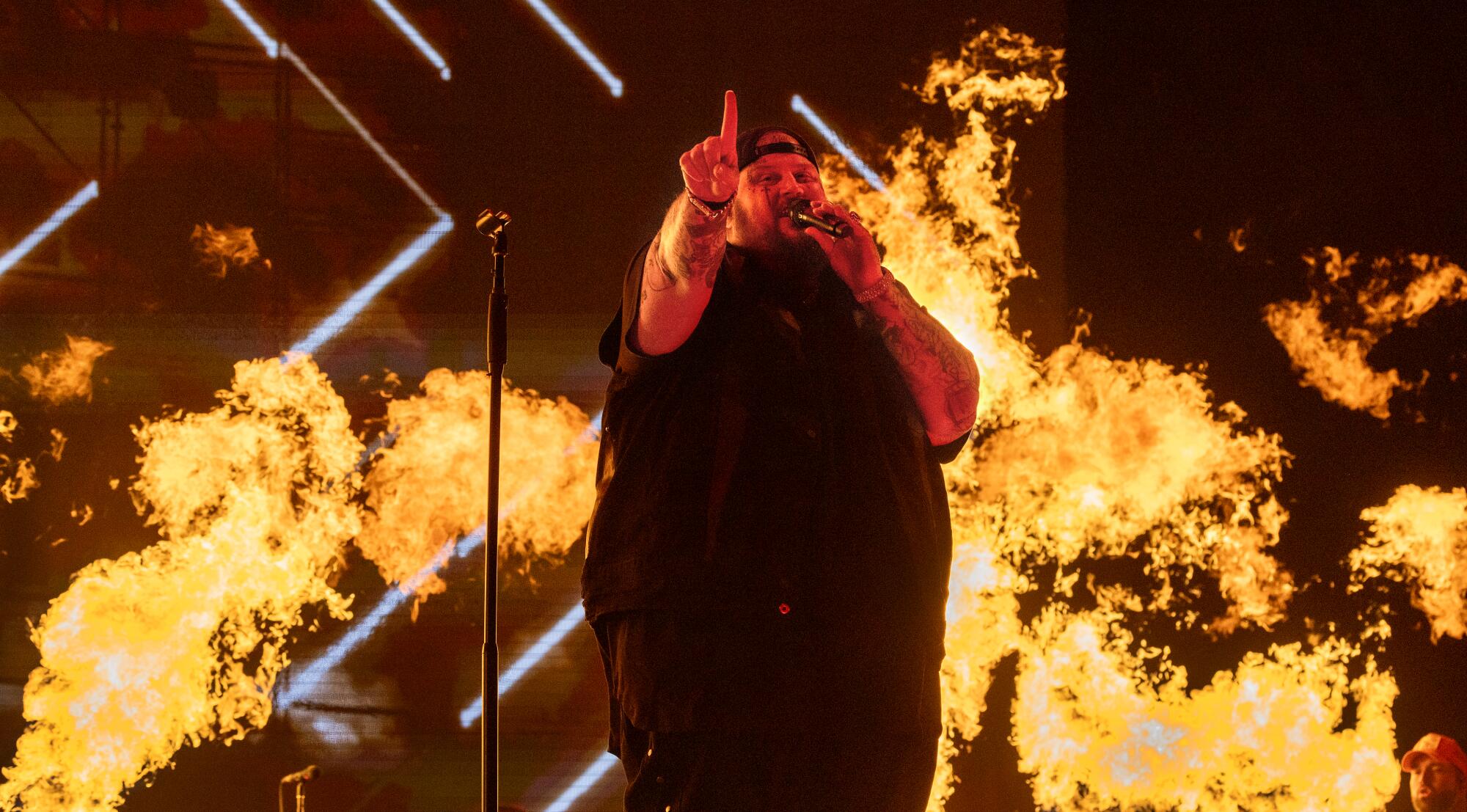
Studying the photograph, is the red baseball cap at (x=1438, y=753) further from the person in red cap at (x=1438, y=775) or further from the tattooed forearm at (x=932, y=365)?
the tattooed forearm at (x=932, y=365)

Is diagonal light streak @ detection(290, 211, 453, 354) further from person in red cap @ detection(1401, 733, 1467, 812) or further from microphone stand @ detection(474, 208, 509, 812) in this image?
person in red cap @ detection(1401, 733, 1467, 812)

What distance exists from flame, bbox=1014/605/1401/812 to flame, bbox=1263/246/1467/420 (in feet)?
3.48

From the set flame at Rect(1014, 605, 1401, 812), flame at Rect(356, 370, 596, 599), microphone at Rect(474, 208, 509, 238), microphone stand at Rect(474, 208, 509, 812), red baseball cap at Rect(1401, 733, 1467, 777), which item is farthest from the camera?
flame at Rect(356, 370, 596, 599)

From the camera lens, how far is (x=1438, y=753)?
Answer: 13.3 ft

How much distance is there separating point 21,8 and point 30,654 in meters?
2.74

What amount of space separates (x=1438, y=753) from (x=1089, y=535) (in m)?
1.43

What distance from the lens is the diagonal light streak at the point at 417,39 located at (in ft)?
15.6

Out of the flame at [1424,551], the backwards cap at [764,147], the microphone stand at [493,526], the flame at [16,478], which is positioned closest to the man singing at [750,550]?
the backwards cap at [764,147]

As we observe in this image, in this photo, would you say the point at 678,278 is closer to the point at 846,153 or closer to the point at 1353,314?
the point at 846,153

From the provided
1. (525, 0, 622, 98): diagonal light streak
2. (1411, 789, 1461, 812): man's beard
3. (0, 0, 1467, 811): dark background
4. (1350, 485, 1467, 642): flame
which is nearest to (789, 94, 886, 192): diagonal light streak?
(0, 0, 1467, 811): dark background

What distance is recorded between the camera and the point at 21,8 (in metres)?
4.76

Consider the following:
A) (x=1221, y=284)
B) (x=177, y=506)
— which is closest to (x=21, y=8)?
(x=177, y=506)

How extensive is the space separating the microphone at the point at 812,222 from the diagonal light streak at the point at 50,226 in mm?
4273

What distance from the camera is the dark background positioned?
4516 mm
